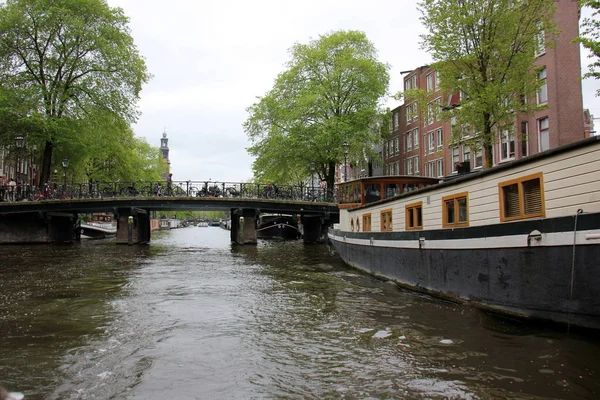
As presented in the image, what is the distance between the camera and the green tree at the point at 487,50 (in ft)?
66.7

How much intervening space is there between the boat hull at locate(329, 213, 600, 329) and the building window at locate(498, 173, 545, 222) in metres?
0.27

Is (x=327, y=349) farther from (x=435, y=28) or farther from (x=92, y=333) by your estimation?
(x=435, y=28)

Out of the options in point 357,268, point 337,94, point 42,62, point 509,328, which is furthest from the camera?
point 337,94

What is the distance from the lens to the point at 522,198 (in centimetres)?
912

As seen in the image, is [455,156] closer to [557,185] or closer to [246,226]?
[246,226]

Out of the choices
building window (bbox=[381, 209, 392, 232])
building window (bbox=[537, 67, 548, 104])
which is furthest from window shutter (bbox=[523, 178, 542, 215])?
building window (bbox=[537, 67, 548, 104])

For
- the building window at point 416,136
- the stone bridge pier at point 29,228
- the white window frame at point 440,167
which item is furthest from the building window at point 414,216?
the building window at point 416,136

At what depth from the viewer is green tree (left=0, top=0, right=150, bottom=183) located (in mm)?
33969

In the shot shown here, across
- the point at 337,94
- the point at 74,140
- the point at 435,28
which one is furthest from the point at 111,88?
the point at 435,28

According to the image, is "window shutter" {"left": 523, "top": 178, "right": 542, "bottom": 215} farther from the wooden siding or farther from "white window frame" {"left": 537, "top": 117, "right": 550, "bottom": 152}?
"white window frame" {"left": 537, "top": 117, "right": 550, "bottom": 152}

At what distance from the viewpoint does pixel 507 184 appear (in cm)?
962

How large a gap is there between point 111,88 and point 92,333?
3206 cm

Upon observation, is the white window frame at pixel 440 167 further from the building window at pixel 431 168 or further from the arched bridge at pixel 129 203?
the arched bridge at pixel 129 203

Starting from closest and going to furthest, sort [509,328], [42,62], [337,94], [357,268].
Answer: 1. [509,328]
2. [357,268]
3. [42,62]
4. [337,94]
